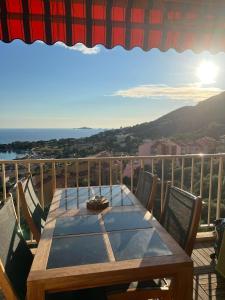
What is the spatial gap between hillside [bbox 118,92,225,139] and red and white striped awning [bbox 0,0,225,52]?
3.33 metres

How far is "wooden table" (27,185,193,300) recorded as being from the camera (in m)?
1.39

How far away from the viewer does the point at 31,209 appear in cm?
261

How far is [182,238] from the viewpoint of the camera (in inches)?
75.7

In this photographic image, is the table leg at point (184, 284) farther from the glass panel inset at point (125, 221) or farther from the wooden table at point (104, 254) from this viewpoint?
the glass panel inset at point (125, 221)

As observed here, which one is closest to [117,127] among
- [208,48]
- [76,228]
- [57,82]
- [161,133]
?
[161,133]

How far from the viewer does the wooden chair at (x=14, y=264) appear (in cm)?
149

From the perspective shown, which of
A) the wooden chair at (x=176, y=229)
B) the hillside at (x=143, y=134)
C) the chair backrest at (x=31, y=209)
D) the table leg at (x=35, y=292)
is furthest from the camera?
the hillside at (x=143, y=134)

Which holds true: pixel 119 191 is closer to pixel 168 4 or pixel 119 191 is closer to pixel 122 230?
pixel 122 230

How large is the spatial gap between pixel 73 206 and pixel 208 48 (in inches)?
94.9

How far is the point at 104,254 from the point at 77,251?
0.56ft

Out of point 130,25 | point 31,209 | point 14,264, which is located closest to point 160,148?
point 130,25

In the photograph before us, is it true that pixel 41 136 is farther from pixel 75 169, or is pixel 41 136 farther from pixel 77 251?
pixel 77 251

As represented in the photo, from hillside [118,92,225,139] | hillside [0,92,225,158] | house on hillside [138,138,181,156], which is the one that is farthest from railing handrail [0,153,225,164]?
hillside [118,92,225,139]

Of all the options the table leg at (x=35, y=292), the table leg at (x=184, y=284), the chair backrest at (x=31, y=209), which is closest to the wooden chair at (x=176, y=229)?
the table leg at (x=184, y=284)
